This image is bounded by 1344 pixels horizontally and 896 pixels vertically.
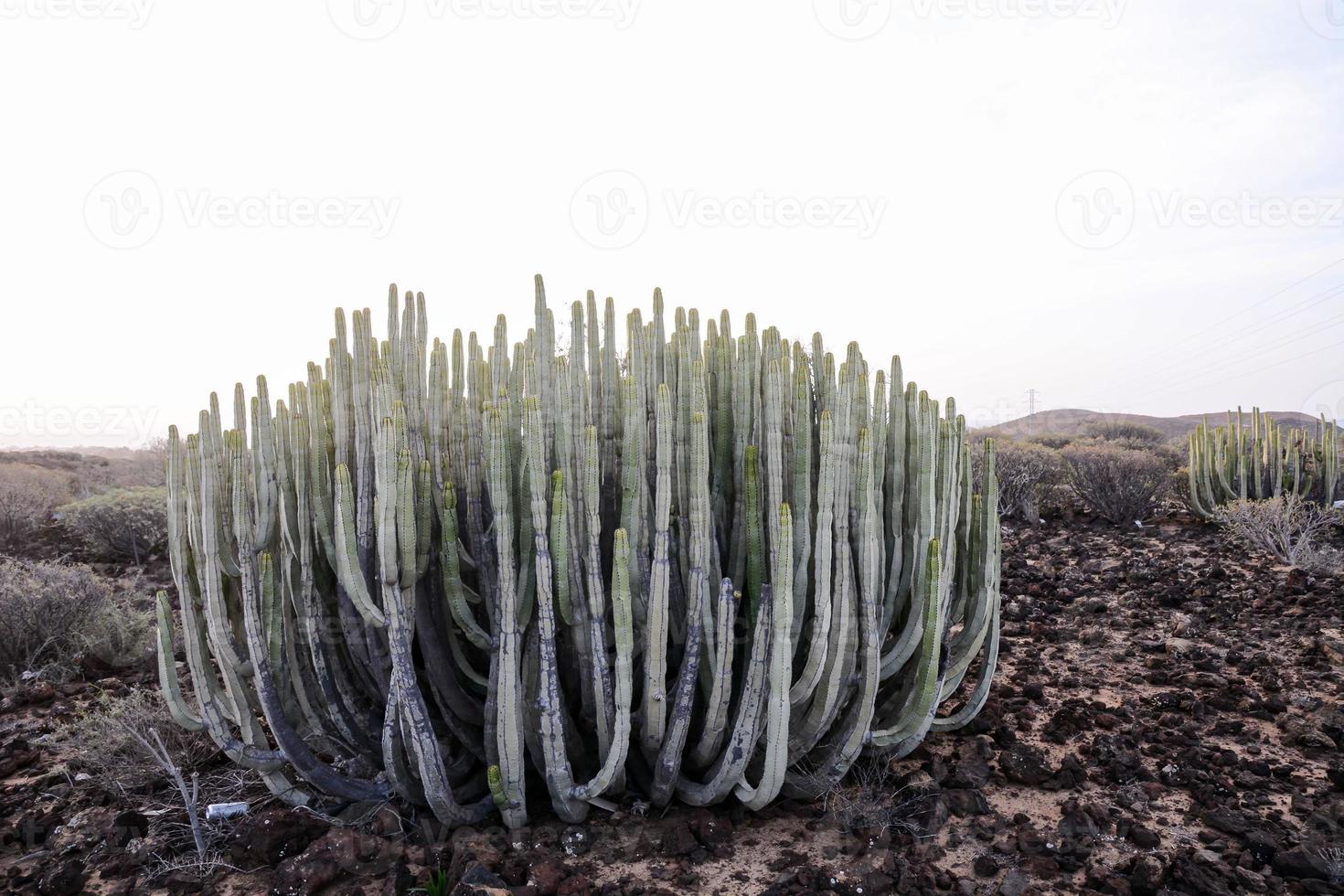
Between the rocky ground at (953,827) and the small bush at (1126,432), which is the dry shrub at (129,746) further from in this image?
the small bush at (1126,432)

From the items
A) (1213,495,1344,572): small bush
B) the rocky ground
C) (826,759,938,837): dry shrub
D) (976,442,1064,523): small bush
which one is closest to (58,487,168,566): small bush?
the rocky ground

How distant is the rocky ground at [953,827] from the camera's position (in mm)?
2891

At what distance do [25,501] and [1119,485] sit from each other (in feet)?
49.5

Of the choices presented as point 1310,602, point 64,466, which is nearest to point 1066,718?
point 1310,602

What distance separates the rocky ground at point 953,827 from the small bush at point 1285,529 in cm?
296

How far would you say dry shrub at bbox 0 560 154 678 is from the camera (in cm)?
556

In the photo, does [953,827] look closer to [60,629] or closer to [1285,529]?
[60,629]

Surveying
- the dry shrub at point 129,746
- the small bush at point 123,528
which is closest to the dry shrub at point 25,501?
the small bush at point 123,528

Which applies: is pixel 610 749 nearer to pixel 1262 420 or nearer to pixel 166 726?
pixel 166 726

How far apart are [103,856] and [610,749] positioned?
1.99 m

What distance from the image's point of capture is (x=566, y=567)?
3100mm

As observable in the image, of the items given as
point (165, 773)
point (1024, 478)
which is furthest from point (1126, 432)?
point (165, 773)

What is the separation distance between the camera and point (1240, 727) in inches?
163

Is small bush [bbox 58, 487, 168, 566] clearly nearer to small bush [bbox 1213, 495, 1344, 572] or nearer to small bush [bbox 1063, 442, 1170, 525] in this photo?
small bush [bbox 1063, 442, 1170, 525]
